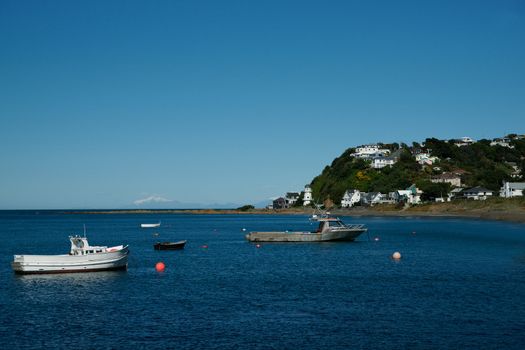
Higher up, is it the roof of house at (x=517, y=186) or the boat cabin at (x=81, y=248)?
the roof of house at (x=517, y=186)

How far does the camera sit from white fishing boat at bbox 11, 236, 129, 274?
51094mm

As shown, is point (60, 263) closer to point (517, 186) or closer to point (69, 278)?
point (69, 278)

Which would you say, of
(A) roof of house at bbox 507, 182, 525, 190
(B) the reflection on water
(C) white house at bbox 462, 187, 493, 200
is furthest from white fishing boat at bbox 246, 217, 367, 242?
(C) white house at bbox 462, 187, 493, 200

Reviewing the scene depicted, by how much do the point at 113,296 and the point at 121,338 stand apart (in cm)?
1269

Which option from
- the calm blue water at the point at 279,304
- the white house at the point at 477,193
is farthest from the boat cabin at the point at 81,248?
the white house at the point at 477,193

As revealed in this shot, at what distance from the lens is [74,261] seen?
51.3 meters

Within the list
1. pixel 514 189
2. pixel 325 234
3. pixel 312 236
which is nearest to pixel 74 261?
pixel 312 236

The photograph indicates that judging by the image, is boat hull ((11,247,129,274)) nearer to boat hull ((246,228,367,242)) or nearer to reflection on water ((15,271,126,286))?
reflection on water ((15,271,126,286))

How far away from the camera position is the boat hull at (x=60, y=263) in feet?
168

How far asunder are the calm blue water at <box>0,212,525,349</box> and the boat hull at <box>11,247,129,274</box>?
816mm

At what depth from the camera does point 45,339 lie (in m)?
28.4

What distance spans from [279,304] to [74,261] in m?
22.9

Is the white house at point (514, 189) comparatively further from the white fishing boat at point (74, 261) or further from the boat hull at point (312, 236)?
the white fishing boat at point (74, 261)

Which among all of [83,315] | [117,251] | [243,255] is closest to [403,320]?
[83,315]
